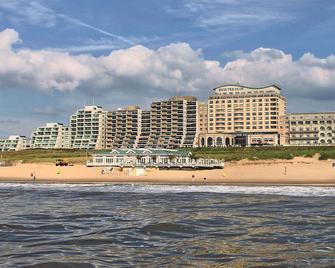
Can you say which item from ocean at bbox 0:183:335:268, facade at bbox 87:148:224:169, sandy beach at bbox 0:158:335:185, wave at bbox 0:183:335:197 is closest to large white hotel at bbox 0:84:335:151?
facade at bbox 87:148:224:169

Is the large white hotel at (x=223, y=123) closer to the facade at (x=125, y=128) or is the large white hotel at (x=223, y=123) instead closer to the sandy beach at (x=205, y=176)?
the facade at (x=125, y=128)

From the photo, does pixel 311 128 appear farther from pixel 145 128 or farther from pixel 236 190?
pixel 236 190

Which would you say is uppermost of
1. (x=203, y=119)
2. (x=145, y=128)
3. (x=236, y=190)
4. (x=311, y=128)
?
(x=203, y=119)

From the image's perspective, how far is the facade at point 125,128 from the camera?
19300cm

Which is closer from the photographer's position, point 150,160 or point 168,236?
point 168,236

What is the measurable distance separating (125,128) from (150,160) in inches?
4609

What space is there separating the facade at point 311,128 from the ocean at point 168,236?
432 ft

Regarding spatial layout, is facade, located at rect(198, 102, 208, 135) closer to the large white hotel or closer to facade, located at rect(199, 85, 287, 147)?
the large white hotel

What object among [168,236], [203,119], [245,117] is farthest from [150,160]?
[203,119]

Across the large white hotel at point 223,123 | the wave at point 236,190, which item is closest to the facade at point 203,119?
the large white hotel at point 223,123

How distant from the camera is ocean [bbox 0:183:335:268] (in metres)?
13.9

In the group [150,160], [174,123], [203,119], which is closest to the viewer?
[150,160]

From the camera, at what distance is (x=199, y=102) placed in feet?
612

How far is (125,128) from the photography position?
195m
